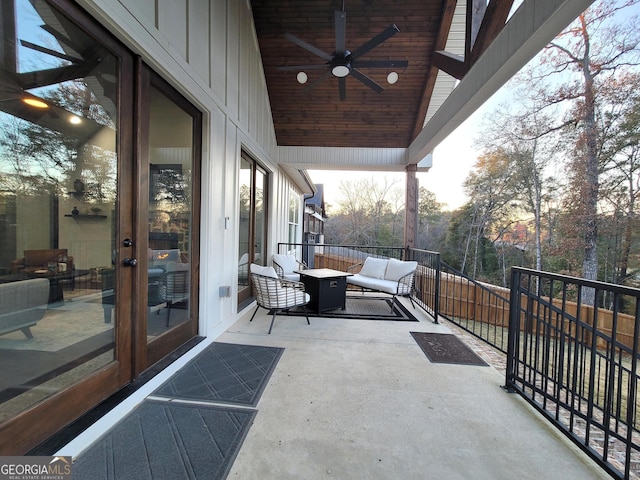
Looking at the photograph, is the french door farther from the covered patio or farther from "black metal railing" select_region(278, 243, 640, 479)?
"black metal railing" select_region(278, 243, 640, 479)

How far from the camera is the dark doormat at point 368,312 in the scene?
13.7ft

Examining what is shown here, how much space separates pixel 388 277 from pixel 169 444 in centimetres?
424

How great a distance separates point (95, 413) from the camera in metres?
1.68

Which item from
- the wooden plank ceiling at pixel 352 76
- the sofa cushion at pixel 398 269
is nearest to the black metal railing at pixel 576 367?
the sofa cushion at pixel 398 269

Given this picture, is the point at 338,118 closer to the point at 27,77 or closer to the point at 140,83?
the point at 140,83

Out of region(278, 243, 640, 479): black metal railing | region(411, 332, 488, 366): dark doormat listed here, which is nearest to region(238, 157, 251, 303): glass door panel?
region(411, 332, 488, 366): dark doormat

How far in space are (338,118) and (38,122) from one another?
518cm

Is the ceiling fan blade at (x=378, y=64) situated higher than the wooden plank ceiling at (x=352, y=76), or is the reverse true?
the wooden plank ceiling at (x=352, y=76)

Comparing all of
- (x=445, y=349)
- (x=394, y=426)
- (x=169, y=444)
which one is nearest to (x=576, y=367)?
(x=394, y=426)

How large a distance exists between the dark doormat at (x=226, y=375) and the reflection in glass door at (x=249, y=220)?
4.70 feet

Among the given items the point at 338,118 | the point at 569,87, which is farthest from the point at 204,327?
the point at 569,87

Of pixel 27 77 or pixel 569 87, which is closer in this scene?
pixel 27 77

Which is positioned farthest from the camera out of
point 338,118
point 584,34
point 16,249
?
point 584,34

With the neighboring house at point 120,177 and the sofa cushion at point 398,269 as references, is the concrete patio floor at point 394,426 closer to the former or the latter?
the neighboring house at point 120,177
